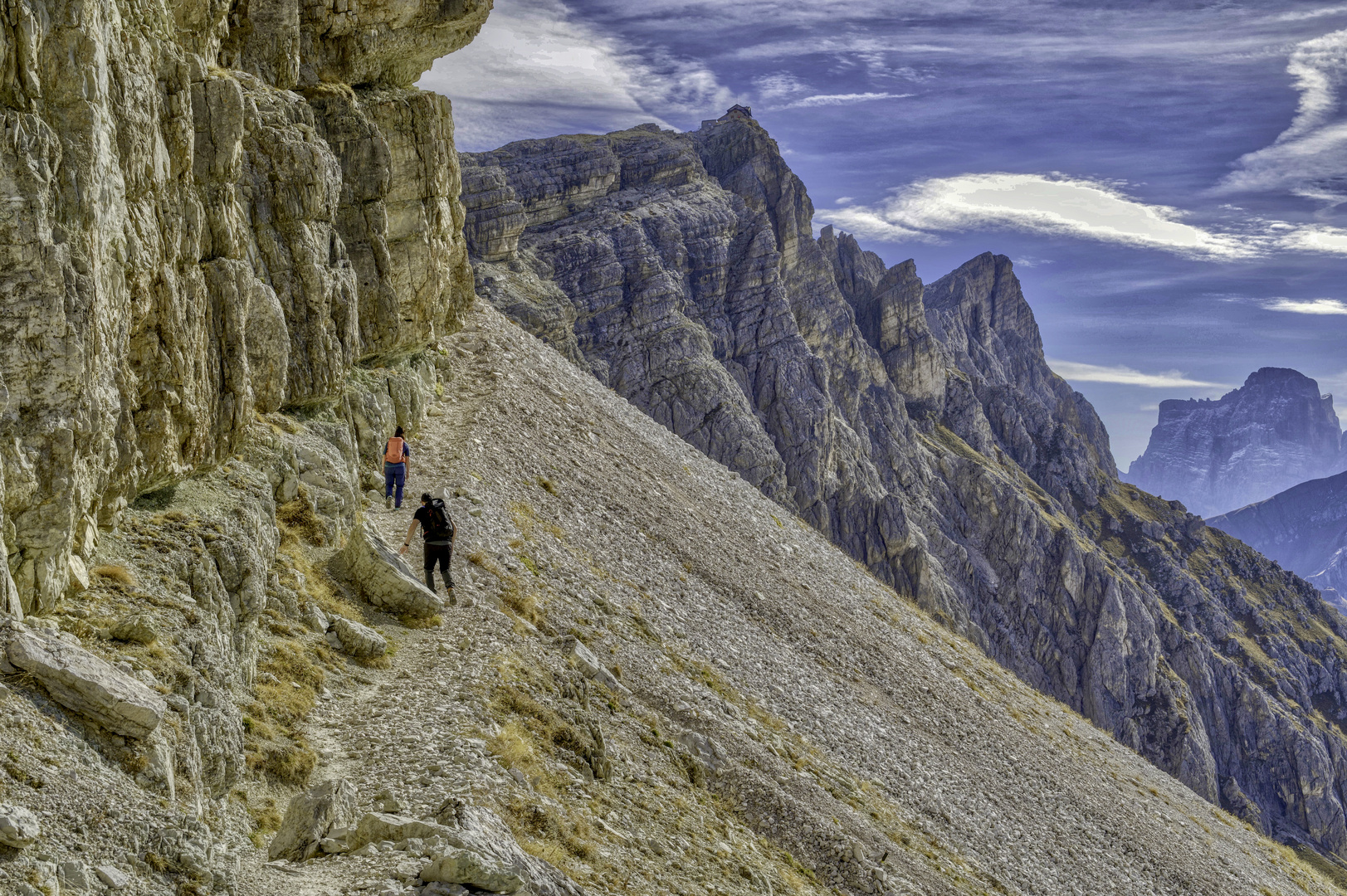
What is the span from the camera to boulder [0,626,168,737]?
34.1 feet

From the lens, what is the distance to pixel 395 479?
26656 millimetres

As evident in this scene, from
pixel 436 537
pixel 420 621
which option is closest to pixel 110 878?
pixel 420 621

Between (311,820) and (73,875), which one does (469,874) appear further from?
(73,875)

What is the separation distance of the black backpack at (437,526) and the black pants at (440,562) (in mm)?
216

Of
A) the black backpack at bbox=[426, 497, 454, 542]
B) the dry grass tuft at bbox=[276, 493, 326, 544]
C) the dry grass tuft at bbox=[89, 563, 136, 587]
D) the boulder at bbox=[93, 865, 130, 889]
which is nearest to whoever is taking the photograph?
the boulder at bbox=[93, 865, 130, 889]

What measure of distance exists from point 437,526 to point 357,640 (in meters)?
4.16

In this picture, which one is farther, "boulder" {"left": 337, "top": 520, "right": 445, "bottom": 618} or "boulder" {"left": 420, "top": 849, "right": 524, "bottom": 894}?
"boulder" {"left": 337, "top": 520, "right": 445, "bottom": 618}

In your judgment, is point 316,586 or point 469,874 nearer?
point 469,874

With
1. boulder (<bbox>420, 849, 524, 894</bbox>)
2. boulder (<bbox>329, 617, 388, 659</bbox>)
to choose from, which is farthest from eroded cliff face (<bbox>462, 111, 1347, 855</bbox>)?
boulder (<bbox>420, 849, 524, 894</bbox>)

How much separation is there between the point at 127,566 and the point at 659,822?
399 inches

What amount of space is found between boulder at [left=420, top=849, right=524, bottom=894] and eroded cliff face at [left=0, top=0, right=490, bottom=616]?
19.9 ft

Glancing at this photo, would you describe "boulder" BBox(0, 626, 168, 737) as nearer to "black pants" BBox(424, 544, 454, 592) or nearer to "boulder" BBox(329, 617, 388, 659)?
"boulder" BBox(329, 617, 388, 659)

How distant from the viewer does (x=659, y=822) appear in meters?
16.9

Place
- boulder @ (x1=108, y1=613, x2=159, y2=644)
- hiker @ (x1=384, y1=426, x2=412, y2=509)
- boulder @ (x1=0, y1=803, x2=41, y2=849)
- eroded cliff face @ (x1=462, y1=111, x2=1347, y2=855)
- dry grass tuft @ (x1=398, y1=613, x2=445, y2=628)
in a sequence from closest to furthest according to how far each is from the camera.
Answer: boulder @ (x1=0, y1=803, x2=41, y2=849) → boulder @ (x1=108, y1=613, x2=159, y2=644) → dry grass tuft @ (x1=398, y1=613, x2=445, y2=628) → hiker @ (x1=384, y1=426, x2=412, y2=509) → eroded cliff face @ (x1=462, y1=111, x2=1347, y2=855)
